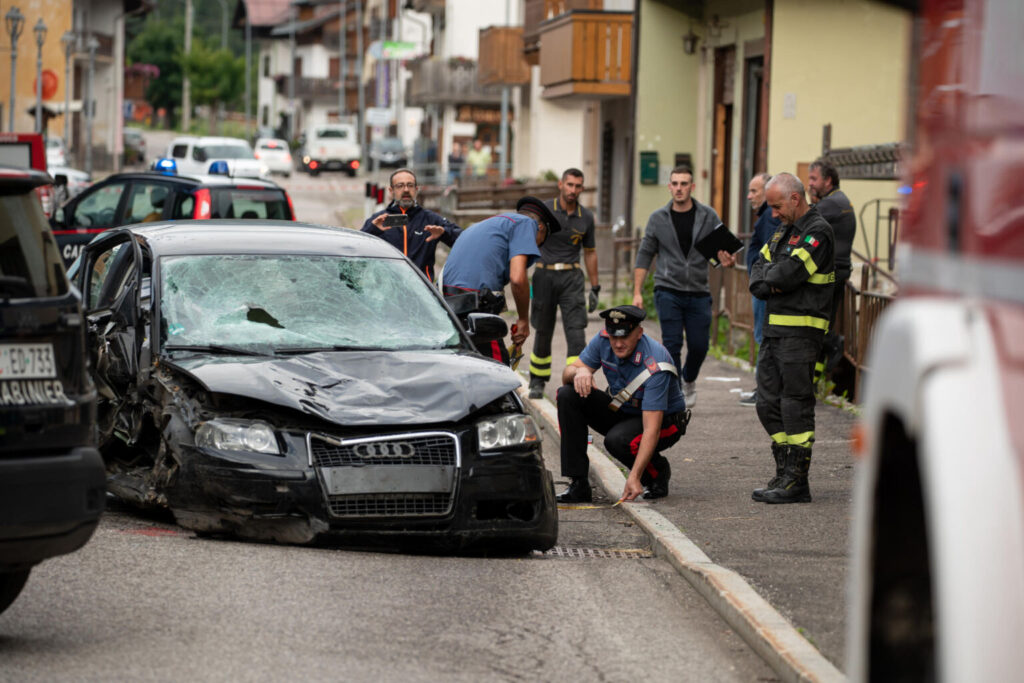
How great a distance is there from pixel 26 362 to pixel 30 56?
53.5 meters

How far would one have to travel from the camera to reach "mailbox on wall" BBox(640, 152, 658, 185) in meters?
25.5

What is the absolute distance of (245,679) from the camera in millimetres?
5281

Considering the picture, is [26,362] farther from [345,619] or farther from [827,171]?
[827,171]

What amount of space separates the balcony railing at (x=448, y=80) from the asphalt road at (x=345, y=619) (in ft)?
182

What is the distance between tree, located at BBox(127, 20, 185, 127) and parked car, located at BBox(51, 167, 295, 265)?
100534mm

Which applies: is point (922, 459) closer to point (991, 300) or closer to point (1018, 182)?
point (991, 300)

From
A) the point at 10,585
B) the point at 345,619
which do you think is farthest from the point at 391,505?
the point at 10,585

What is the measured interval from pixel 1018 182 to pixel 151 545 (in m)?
5.18

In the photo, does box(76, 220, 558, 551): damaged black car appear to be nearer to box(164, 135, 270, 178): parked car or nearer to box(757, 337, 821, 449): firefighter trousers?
box(757, 337, 821, 449): firefighter trousers

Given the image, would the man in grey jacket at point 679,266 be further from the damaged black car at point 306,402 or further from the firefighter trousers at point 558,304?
the damaged black car at point 306,402

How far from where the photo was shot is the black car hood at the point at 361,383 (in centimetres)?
726

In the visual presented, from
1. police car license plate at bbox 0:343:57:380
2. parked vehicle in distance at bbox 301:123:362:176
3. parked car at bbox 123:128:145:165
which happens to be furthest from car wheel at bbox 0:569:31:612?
parked car at bbox 123:128:145:165

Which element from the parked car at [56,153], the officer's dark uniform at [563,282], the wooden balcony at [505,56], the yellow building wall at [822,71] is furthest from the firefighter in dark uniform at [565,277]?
the parked car at [56,153]

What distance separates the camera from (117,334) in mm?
8492
